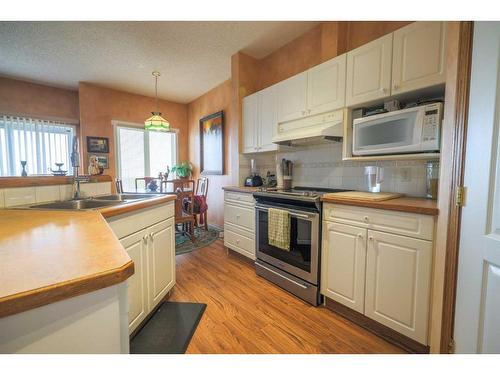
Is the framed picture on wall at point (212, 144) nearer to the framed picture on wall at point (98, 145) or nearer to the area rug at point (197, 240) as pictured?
the area rug at point (197, 240)

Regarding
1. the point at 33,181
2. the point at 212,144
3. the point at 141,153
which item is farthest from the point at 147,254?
the point at 141,153

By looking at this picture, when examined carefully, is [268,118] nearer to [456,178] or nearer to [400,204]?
[400,204]

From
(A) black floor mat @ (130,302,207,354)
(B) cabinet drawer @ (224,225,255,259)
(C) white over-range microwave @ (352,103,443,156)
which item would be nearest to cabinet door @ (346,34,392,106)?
(C) white over-range microwave @ (352,103,443,156)

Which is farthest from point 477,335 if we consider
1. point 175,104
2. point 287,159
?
point 175,104

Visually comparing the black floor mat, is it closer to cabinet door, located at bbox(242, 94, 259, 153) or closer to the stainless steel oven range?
the stainless steel oven range

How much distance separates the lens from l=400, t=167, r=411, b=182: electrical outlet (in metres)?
1.80

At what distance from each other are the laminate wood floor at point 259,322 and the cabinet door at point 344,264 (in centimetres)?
18

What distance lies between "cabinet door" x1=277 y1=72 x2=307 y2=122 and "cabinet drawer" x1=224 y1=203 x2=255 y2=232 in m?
1.12

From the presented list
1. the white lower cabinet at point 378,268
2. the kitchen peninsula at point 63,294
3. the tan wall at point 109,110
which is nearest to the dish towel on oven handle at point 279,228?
the white lower cabinet at point 378,268

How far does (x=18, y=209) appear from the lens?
52.3 inches

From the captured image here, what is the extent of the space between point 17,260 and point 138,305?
1001 millimetres

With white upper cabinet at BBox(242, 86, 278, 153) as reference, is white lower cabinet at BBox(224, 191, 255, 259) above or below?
below

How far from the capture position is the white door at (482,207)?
898mm
